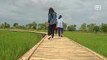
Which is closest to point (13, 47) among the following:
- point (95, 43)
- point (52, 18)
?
point (95, 43)

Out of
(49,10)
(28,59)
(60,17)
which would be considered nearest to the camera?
(28,59)

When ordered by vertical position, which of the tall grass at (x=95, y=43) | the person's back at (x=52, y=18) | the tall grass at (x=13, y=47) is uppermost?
the person's back at (x=52, y=18)

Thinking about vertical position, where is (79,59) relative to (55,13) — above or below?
below

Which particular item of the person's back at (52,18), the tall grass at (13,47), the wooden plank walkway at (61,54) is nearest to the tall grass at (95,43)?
the wooden plank walkway at (61,54)

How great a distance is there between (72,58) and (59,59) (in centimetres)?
47

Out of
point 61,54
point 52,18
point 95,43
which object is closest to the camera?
point 61,54

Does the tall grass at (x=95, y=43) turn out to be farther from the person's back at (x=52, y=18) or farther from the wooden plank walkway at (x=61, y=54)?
the person's back at (x=52, y=18)

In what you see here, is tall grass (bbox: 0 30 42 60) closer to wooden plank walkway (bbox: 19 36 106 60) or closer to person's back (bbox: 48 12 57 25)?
wooden plank walkway (bbox: 19 36 106 60)

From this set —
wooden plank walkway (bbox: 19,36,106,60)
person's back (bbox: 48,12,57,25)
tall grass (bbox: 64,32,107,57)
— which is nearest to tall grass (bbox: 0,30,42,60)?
wooden plank walkway (bbox: 19,36,106,60)

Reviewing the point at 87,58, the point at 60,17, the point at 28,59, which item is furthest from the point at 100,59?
the point at 60,17

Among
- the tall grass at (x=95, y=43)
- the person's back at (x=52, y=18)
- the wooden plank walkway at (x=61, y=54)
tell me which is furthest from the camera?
the person's back at (x=52, y=18)

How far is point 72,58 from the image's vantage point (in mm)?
9719

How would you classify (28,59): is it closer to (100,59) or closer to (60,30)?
(100,59)

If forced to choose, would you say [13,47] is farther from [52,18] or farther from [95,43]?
[52,18]
